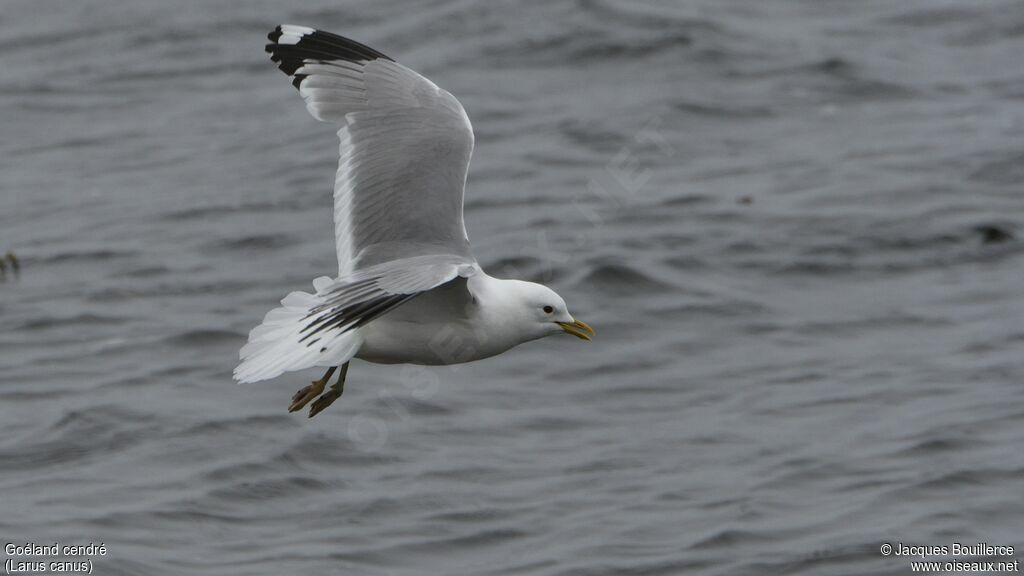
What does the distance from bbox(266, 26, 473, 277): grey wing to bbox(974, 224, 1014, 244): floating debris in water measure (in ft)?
24.0

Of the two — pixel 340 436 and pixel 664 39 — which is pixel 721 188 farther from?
pixel 340 436

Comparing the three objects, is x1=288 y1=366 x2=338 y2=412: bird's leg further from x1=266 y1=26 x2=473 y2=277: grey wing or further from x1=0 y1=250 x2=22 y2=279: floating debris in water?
x1=0 y1=250 x2=22 y2=279: floating debris in water

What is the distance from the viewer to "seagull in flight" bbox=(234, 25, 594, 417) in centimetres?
677

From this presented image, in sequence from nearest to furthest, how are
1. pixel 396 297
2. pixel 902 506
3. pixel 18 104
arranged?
pixel 396 297
pixel 902 506
pixel 18 104

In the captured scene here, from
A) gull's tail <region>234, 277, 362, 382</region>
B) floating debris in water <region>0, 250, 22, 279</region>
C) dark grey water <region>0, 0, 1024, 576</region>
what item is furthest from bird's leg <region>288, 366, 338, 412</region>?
floating debris in water <region>0, 250, 22, 279</region>

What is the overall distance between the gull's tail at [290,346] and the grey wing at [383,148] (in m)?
0.64

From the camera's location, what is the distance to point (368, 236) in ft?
26.3

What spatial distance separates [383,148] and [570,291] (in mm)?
6040

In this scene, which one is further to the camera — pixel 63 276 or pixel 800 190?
pixel 800 190

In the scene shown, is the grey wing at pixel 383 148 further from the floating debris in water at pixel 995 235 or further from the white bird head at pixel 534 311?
the floating debris in water at pixel 995 235

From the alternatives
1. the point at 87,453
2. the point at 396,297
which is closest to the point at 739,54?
the point at 87,453

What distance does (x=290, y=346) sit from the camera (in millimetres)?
6680

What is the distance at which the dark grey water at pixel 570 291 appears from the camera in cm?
1124

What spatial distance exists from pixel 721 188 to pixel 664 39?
376cm
